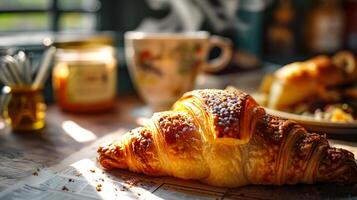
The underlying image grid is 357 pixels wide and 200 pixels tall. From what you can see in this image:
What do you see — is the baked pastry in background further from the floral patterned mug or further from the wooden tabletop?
the wooden tabletop

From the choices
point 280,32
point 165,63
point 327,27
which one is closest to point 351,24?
point 327,27

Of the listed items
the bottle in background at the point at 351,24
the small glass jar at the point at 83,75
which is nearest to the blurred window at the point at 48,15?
the small glass jar at the point at 83,75

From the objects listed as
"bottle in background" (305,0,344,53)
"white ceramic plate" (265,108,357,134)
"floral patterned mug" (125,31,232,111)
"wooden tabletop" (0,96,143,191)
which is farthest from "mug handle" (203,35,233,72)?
"bottle in background" (305,0,344,53)

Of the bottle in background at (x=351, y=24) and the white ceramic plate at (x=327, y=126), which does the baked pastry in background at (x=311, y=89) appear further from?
the bottle in background at (x=351, y=24)

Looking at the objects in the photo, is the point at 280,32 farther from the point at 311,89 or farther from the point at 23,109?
the point at 23,109

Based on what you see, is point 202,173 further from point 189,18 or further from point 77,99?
point 189,18

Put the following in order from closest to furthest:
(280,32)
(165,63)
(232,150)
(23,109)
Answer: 1. (232,150)
2. (23,109)
3. (165,63)
4. (280,32)
